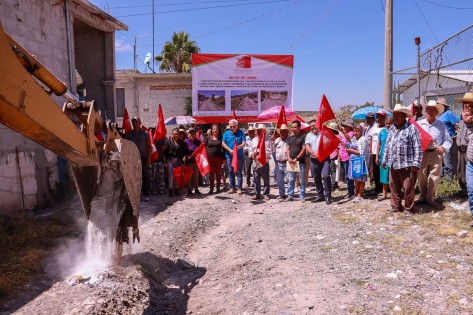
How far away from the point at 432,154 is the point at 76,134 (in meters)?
6.29

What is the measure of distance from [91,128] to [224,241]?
420cm

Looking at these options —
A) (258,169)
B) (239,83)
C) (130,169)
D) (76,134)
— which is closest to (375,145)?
(258,169)

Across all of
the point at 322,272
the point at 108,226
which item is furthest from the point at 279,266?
the point at 108,226

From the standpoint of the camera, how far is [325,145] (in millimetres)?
9109

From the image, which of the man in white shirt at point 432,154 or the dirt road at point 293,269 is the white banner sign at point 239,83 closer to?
the dirt road at point 293,269

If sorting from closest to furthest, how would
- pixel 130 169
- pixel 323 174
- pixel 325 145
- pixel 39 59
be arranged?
pixel 130 169 < pixel 325 145 < pixel 39 59 < pixel 323 174

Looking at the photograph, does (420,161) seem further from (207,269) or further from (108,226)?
(108,226)

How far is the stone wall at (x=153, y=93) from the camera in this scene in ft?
79.5

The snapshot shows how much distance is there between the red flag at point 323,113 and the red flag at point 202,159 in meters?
2.98

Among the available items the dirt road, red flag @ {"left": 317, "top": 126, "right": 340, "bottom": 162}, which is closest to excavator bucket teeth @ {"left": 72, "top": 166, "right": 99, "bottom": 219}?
the dirt road

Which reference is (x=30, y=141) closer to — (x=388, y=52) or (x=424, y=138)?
(x=424, y=138)

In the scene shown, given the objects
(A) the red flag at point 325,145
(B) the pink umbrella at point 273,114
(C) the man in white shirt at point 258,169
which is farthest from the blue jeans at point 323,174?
(B) the pink umbrella at point 273,114

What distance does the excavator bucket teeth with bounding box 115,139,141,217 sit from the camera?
4539 millimetres

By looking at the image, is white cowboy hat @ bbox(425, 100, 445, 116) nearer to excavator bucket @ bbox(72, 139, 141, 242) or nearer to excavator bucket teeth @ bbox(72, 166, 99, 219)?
excavator bucket @ bbox(72, 139, 141, 242)
